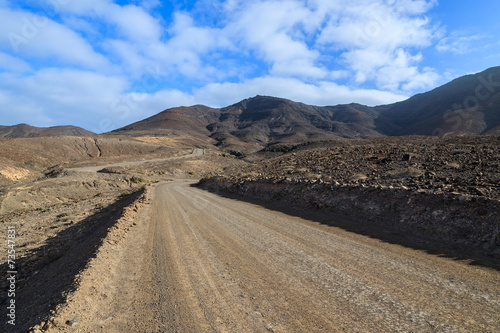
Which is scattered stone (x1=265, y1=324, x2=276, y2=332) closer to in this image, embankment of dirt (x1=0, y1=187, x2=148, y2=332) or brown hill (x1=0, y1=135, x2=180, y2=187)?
embankment of dirt (x1=0, y1=187, x2=148, y2=332)

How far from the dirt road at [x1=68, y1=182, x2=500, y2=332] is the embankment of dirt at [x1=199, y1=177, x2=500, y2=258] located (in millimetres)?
1369

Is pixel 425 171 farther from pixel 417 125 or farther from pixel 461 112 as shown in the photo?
pixel 417 125

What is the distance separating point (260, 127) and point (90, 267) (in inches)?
7573

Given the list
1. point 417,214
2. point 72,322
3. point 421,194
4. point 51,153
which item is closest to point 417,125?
point 421,194

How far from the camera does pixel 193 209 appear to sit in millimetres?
12844

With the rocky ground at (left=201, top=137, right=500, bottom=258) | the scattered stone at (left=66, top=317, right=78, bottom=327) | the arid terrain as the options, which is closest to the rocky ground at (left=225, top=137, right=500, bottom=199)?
the rocky ground at (left=201, top=137, right=500, bottom=258)

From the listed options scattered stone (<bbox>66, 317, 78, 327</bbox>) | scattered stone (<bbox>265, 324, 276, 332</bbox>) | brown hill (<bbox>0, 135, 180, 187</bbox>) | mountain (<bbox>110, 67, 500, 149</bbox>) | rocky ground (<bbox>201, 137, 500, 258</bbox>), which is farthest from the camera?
mountain (<bbox>110, 67, 500, 149</bbox>)

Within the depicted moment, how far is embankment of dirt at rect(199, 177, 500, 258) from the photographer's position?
634cm

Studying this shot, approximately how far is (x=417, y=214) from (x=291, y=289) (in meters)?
6.05

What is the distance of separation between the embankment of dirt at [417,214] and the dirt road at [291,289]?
1.37 m

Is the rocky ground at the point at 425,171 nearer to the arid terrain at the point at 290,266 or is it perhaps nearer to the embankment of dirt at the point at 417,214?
the arid terrain at the point at 290,266

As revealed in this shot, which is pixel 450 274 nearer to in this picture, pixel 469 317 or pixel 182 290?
pixel 469 317

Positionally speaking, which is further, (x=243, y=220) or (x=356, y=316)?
(x=243, y=220)

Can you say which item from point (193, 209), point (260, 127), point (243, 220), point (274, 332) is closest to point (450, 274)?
point (274, 332)
